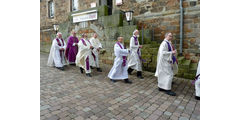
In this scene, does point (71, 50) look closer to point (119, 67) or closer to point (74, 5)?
point (119, 67)

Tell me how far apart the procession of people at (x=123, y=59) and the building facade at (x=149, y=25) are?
1.19 m

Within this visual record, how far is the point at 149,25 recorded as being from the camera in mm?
8180

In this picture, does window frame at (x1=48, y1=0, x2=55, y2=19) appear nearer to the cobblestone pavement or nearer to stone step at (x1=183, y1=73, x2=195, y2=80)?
the cobblestone pavement

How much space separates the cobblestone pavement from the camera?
116 inches

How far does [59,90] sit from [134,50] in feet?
10.3

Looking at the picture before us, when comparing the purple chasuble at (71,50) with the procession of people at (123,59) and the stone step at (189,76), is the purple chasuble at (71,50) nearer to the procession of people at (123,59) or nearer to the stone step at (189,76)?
the procession of people at (123,59)

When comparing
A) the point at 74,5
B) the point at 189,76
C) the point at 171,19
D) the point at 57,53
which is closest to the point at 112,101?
the point at 189,76

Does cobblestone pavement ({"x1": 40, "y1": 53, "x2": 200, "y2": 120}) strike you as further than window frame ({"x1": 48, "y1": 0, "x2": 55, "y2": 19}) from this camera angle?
No

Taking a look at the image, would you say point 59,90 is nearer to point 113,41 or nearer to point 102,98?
point 102,98

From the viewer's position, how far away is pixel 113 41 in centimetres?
796

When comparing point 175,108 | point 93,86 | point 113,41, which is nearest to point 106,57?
point 113,41

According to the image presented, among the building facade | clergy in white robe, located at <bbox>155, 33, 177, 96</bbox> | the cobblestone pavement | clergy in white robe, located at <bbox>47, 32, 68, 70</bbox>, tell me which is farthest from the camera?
clergy in white robe, located at <bbox>47, 32, 68, 70</bbox>

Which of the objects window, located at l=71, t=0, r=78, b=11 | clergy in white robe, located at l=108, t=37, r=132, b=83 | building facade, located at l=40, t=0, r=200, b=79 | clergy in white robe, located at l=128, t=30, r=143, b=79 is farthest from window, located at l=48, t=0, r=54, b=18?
clergy in white robe, located at l=108, t=37, r=132, b=83

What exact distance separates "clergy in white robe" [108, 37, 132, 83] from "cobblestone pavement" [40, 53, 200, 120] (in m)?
0.25
